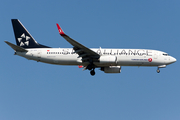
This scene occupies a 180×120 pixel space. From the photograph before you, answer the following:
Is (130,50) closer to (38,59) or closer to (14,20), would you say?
(38,59)

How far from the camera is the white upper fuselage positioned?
4509 centimetres

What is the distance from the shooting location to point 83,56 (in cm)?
4441

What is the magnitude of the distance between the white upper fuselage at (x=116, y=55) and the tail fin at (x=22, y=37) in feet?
7.37

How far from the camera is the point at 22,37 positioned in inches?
1924

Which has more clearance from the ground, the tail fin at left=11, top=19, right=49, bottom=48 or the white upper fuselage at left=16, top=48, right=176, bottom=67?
the tail fin at left=11, top=19, right=49, bottom=48

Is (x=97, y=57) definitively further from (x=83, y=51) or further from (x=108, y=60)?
(x=83, y=51)

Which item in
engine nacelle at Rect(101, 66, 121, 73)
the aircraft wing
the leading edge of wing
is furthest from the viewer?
engine nacelle at Rect(101, 66, 121, 73)

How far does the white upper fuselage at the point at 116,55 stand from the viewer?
1775 inches

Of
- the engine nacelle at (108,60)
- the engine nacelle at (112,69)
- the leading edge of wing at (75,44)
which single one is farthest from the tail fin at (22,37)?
the engine nacelle at (112,69)

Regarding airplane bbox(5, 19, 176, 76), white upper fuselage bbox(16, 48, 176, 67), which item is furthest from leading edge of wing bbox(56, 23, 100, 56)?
white upper fuselage bbox(16, 48, 176, 67)

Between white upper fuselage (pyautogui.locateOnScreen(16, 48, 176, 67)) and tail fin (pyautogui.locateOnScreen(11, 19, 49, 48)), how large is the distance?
224cm

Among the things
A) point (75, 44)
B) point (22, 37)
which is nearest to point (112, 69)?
point (75, 44)

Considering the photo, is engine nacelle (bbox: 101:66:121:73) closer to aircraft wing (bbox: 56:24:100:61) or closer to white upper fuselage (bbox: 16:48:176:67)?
white upper fuselage (bbox: 16:48:176:67)

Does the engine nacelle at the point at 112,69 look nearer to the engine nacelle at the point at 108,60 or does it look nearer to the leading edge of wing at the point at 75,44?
the engine nacelle at the point at 108,60
